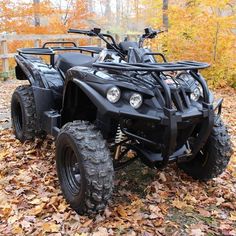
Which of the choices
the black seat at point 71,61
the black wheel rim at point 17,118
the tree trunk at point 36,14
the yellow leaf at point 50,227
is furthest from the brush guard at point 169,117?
the tree trunk at point 36,14

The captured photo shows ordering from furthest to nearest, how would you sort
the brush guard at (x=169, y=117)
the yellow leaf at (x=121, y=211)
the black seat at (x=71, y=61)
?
the black seat at (x=71, y=61), the yellow leaf at (x=121, y=211), the brush guard at (x=169, y=117)

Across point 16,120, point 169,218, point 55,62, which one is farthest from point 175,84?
point 16,120

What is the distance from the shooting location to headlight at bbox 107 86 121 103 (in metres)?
2.59

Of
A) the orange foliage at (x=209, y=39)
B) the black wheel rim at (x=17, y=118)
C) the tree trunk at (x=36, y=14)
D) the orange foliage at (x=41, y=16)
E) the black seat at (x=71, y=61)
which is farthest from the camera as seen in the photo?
the tree trunk at (x=36, y=14)

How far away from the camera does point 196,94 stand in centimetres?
292

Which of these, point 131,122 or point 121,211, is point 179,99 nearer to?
point 131,122

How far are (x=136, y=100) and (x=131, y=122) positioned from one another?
10.3 inches

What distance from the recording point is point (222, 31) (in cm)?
916

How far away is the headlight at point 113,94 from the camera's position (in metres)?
2.59

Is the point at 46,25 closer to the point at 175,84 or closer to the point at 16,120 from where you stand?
the point at 16,120

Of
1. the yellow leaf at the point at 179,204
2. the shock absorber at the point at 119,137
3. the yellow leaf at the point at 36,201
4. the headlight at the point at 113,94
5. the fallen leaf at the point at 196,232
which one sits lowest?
the yellow leaf at the point at 179,204

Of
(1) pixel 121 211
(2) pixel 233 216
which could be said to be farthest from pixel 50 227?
(2) pixel 233 216

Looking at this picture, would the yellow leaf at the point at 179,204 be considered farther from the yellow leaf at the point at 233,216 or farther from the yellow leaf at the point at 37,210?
the yellow leaf at the point at 37,210

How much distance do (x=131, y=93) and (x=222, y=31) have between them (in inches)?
293
